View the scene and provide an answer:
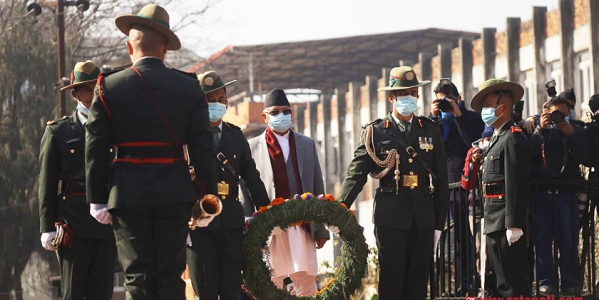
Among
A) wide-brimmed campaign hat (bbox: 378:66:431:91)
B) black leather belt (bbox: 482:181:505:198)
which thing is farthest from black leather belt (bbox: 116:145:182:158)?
black leather belt (bbox: 482:181:505:198)

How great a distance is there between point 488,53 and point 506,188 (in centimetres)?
2776

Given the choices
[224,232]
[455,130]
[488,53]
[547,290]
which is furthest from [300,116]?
[224,232]

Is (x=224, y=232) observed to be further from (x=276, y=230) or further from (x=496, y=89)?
(x=496, y=89)

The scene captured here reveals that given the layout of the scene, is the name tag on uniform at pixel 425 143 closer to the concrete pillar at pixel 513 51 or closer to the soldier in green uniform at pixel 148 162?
the soldier in green uniform at pixel 148 162

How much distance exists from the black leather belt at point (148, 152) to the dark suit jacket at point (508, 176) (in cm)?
389

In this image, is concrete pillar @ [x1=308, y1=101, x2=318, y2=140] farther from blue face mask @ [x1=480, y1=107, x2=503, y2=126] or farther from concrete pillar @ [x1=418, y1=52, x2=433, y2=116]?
blue face mask @ [x1=480, y1=107, x2=503, y2=126]

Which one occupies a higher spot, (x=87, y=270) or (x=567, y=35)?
(x=567, y=35)

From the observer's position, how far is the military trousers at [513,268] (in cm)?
1138

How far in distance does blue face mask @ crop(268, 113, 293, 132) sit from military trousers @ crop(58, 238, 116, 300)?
2.59 m

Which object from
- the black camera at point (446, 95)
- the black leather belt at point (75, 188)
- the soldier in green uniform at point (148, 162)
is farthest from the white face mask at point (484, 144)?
the soldier in green uniform at point (148, 162)

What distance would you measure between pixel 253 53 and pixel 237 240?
1614 inches

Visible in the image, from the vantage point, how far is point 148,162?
335 inches

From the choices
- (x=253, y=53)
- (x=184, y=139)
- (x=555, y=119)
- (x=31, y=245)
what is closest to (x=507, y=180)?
(x=555, y=119)

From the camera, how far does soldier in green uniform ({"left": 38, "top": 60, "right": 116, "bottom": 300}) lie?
10.1 m
